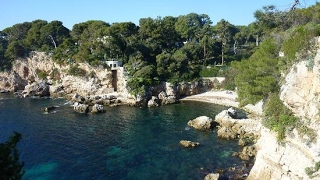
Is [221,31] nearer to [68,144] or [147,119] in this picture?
[147,119]

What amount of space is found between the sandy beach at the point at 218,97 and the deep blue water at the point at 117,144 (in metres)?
3.56

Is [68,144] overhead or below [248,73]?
below

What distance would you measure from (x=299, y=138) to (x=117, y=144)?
2269 cm

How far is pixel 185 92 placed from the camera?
6662cm

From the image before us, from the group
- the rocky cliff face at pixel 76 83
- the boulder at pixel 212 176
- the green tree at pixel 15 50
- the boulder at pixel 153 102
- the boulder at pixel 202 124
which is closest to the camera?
the boulder at pixel 212 176

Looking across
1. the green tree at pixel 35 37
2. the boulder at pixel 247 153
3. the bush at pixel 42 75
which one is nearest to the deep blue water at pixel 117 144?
the boulder at pixel 247 153

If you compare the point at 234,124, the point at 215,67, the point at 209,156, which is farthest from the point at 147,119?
the point at 215,67

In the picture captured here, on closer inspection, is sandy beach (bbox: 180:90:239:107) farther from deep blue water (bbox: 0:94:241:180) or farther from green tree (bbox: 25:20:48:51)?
green tree (bbox: 25:20:48:51)

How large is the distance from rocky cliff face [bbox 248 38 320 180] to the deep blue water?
6.56 metres

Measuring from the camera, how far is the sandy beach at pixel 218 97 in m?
58.7

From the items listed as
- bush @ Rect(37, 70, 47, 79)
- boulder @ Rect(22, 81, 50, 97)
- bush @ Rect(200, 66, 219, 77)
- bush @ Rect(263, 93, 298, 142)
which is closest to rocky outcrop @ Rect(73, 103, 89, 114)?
boulder @ Rect(22, 81, 50, 97)

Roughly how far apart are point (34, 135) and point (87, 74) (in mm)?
28944

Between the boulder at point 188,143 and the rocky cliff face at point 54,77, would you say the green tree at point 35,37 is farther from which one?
the boulder at point 188,143

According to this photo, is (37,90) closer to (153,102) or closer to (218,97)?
(153,102)
